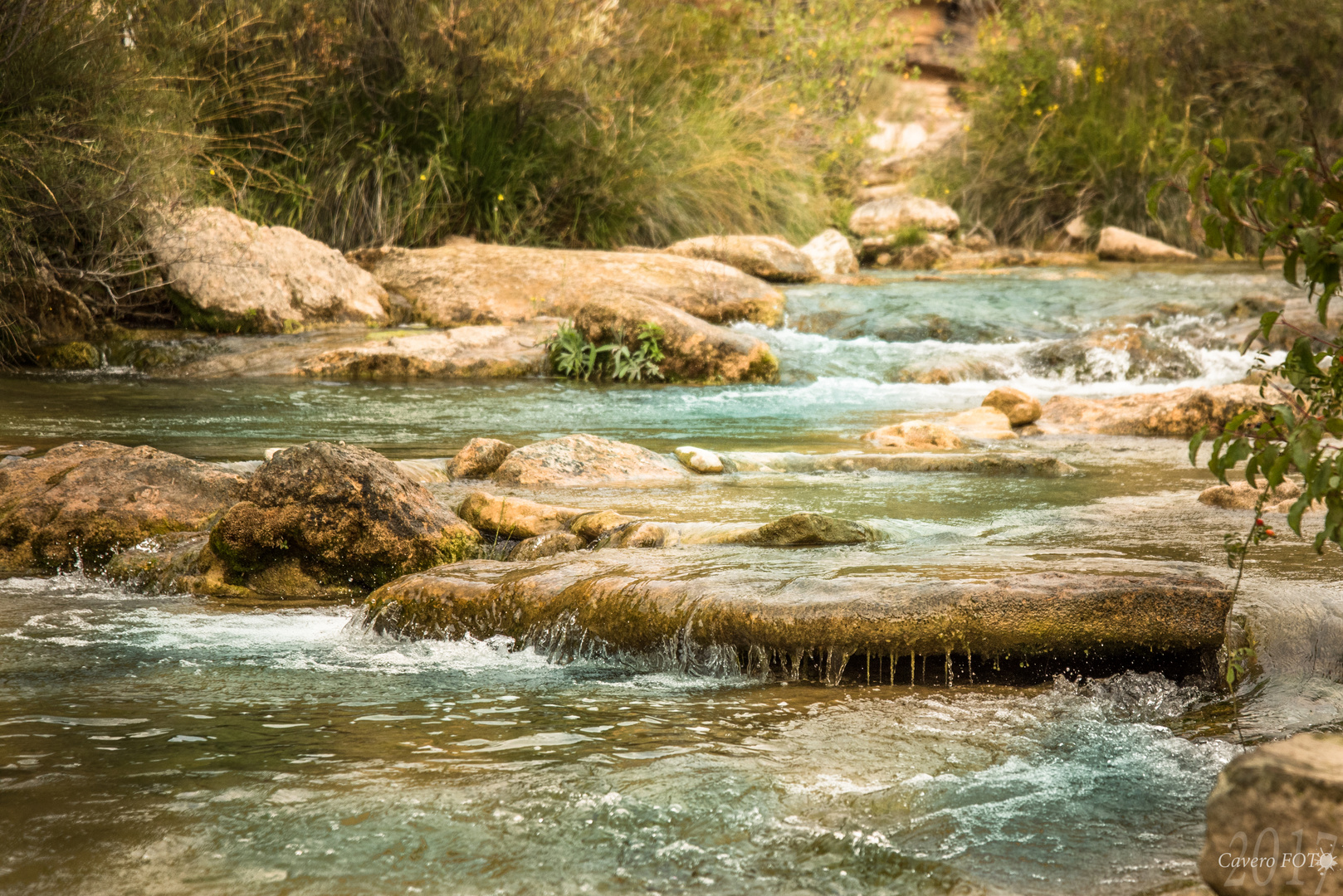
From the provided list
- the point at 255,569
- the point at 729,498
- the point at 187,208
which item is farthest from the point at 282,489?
the point at 187,208

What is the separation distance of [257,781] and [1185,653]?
2407 millimetres

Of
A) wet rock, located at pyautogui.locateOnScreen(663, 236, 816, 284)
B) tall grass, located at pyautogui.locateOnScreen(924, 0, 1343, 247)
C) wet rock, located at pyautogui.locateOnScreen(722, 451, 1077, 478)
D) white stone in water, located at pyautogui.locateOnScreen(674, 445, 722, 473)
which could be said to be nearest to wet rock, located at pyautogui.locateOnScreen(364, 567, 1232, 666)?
white stone in water, located at pyautogui.locateOnScreen(674, 445, 722, 473)

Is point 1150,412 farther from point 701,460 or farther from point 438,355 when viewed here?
point 438,355

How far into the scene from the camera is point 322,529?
14.6 feet

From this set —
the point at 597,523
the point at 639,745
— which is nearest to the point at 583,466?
the point at 597,523

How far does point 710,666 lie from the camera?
3.41 metres

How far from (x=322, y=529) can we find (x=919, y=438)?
388cm

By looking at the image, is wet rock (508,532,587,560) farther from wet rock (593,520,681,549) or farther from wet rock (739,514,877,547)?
wet rock (739,514,877,547)

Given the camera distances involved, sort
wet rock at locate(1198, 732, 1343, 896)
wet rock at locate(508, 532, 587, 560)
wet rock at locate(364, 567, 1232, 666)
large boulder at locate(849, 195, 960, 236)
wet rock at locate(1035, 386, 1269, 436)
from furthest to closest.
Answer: large boulder at locate(849, 195, 960, 236)
wet rock at locate(1035, 386, 1269, 436)
wet rock at locate(508, 532, 587, 560)
wet rock at locate(364, 567, 1232, 666)
wet rock at locate(1198, 732, 1343, 896)

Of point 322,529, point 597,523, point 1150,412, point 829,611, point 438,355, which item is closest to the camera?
point 829,611

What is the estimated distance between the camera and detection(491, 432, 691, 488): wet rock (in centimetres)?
588

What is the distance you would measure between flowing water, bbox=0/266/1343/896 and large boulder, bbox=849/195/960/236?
1307 centimetres

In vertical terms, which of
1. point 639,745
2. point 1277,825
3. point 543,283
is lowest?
point 639,745

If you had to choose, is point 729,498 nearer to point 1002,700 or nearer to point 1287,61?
point 1002,700
